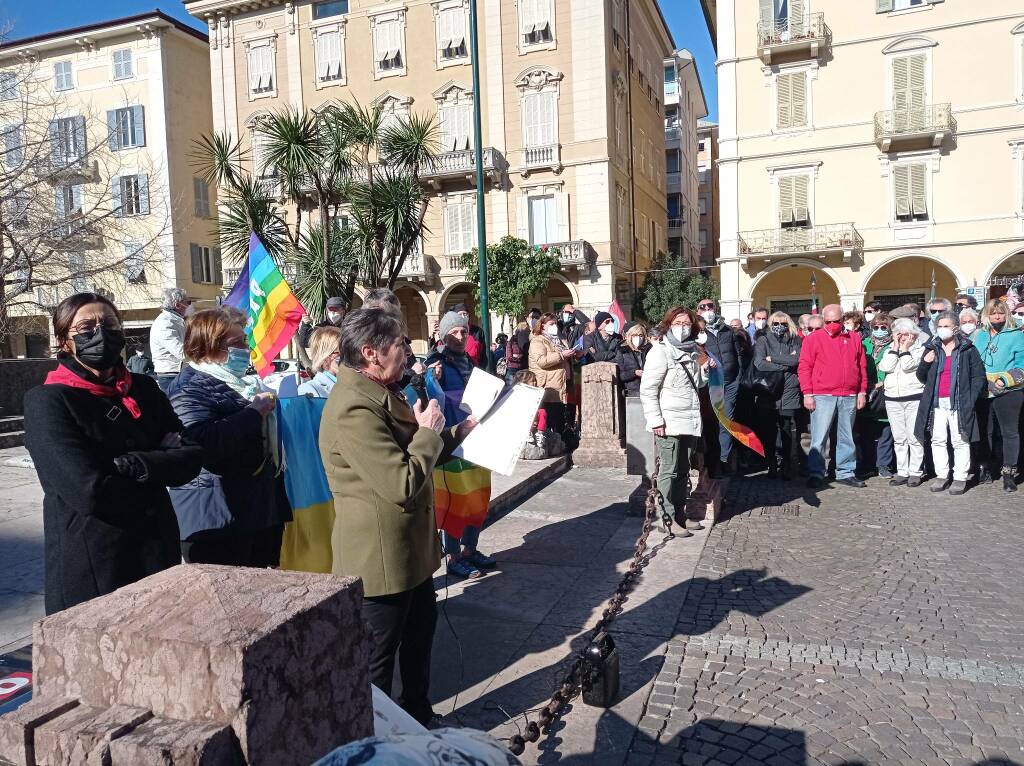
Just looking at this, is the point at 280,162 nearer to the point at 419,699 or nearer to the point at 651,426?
the point at 651,426

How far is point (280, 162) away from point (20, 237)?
184 inches

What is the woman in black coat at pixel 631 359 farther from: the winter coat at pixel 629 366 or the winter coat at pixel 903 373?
the winter coat at pixel 903 373

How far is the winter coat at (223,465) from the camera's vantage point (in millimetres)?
3250

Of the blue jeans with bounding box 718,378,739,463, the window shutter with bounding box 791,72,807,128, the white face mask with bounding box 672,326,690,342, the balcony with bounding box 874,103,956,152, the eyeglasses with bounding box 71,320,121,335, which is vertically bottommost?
the blue jeans with bounding box 718,378,739,463

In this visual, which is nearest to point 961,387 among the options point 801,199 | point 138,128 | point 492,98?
point 801,199

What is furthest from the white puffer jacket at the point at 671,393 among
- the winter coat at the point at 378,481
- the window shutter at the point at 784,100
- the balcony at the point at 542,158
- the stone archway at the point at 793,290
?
the balcony at the point at 542,158

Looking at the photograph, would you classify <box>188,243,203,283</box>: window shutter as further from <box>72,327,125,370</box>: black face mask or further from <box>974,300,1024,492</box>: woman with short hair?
<box>72,327,125,370</box>: black face mask

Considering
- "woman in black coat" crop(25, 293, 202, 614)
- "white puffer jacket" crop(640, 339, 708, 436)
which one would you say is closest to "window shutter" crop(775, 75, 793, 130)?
"white puffer jacket" crop(640, 339, 708, 436)

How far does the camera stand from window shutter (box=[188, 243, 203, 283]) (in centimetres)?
3397

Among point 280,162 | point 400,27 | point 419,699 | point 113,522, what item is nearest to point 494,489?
point 419,699

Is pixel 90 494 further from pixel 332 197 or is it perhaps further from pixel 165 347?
pixel 332 197

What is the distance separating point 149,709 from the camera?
142 cm

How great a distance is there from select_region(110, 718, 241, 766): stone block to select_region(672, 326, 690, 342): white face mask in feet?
18.1

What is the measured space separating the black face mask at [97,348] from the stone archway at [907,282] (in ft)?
88.5
